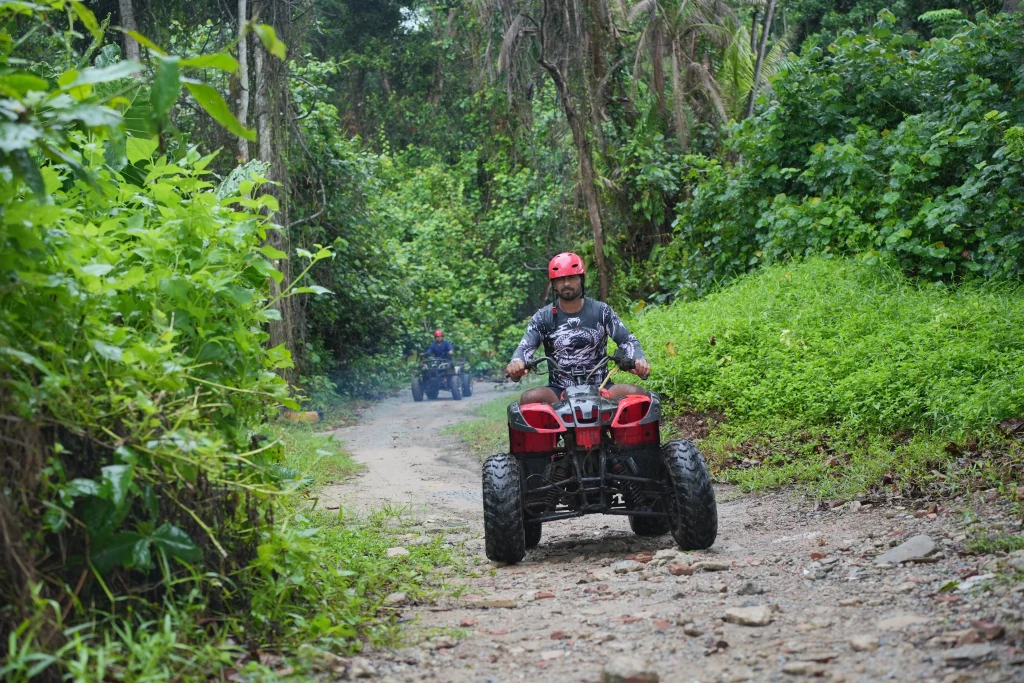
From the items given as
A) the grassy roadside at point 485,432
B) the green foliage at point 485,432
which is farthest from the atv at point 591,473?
the grassy roadside at point 485,432

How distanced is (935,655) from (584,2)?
13.1 metres

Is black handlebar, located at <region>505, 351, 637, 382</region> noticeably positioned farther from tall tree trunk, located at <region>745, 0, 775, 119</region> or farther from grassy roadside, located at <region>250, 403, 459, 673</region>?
tall tree trunk, located at <region>745, 0, 775, 119</region>

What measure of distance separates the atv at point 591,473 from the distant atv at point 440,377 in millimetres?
18524

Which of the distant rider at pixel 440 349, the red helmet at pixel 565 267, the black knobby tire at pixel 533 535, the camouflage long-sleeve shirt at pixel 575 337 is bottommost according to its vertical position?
the distant rider at pixel 440 349

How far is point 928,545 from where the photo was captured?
204 inches

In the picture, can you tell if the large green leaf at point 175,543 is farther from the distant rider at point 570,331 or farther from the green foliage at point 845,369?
the green foliage at point 845,369

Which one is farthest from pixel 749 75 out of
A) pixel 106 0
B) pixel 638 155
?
pixel 106 0

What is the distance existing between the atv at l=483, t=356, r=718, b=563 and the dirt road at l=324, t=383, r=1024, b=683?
23cm

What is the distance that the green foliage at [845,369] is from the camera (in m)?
7.74

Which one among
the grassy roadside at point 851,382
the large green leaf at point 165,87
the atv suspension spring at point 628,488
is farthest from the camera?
the grassy roadside at point 851,382

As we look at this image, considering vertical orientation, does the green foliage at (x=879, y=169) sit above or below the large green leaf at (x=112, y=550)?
above

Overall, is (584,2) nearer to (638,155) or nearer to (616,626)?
(638,155)

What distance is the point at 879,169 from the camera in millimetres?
13172

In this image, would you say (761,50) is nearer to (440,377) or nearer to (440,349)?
(440,349)
